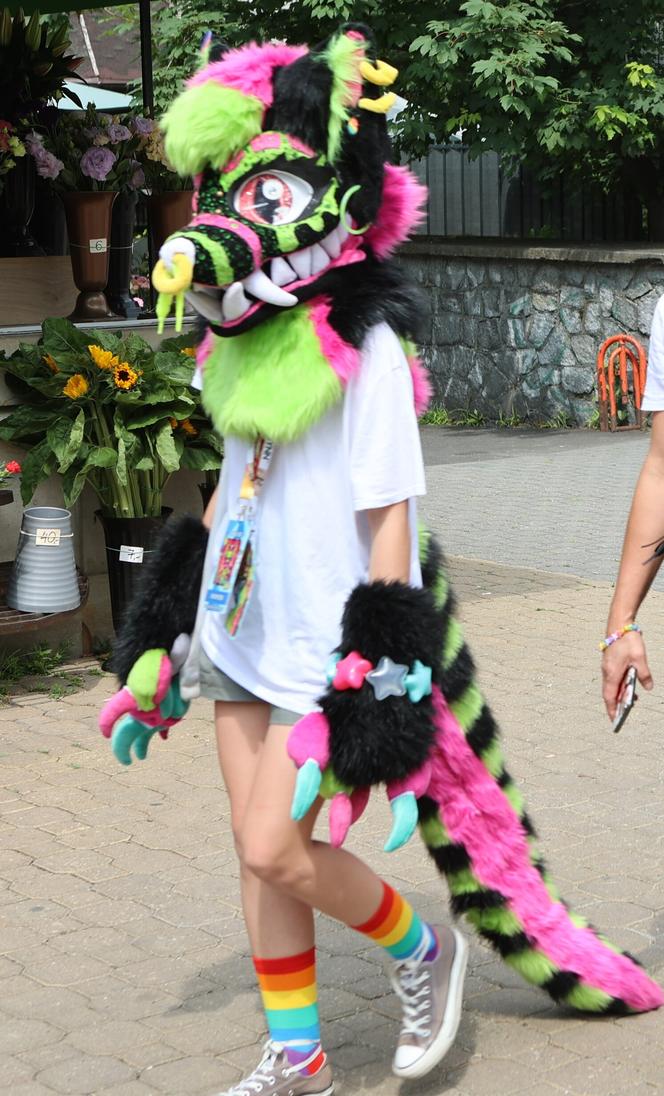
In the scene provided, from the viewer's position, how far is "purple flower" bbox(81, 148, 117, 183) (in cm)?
705

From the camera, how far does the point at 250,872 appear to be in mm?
3137

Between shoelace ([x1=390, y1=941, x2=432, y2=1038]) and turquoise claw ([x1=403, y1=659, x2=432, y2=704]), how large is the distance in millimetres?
653

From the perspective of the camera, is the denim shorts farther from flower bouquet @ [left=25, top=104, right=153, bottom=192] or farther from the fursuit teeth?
flower bouquet @ [left=25, top=104, right=153, bottom=192]

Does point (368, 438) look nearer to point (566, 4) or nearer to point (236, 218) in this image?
point (236, 218)

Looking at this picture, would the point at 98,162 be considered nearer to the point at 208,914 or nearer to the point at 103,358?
the point at 103,358

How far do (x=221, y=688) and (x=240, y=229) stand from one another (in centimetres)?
90

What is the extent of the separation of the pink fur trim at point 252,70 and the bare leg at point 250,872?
3.95 feet

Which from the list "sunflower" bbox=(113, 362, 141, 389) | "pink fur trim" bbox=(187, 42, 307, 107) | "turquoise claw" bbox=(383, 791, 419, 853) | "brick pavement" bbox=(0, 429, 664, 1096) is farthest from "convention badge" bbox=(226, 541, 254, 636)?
"sunflower" bbox=(113, 362, 141, 389)

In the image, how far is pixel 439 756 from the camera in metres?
3.25

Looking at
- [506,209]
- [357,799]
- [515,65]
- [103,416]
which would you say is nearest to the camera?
[357,799]

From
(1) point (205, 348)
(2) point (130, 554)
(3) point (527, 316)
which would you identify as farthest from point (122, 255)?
(3) point (527, 316)

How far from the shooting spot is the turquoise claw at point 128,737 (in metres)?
3.35

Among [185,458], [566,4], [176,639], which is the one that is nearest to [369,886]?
[176,639]

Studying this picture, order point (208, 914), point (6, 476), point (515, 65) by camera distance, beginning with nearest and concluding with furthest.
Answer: point (208, 914), point (6, 476), point (515, 65)
